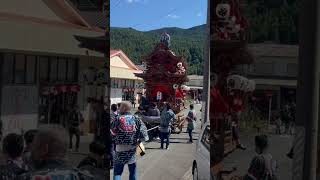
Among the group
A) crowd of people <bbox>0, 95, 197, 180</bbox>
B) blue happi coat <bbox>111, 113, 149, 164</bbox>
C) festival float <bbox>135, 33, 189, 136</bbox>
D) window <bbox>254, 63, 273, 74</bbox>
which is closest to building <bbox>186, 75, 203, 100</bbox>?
festival float <bbox>135, 33, 189, 136</bbox>

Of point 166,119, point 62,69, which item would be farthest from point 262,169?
point 166,119

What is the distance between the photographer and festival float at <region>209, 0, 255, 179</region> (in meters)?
4.70

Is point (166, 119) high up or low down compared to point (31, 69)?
down

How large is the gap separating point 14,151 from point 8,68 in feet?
2.21

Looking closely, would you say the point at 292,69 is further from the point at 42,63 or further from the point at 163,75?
the point at 163,75

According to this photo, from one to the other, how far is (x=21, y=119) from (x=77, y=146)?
505 millimetres

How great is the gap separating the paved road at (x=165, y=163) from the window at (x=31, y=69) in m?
5.67

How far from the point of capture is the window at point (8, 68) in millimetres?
4430

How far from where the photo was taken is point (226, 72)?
4.72m

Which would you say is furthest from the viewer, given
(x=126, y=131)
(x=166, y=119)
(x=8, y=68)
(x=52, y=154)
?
(x=166, y=119)

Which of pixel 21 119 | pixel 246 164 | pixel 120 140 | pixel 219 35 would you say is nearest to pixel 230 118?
pixel 246 164

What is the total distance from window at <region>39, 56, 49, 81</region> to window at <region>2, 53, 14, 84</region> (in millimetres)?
232

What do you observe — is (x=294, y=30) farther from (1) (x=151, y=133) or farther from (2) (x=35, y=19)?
(1) (x=151, y=133)

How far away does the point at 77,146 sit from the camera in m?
4.59
